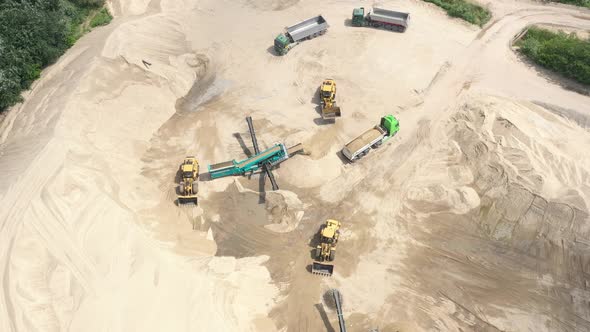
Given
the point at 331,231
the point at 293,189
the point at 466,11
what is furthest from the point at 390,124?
the point at 466,11

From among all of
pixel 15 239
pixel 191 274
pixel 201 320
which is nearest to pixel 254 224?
pixel 191 274

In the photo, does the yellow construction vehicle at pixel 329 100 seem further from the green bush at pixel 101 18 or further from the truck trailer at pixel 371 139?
the green bush at pixel 101 18

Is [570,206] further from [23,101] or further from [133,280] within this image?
[23,101]

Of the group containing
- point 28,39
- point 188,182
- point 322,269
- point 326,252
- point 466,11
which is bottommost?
point 322,269

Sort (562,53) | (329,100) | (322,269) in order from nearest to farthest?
(322,269)
(329,100)
(562,53)

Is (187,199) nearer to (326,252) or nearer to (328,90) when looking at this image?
(326,252)

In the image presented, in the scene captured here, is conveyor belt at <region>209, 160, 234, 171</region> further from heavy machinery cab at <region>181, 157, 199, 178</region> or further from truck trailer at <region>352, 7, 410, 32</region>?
truck trailer at <region>352, 7, 410, 32</region>

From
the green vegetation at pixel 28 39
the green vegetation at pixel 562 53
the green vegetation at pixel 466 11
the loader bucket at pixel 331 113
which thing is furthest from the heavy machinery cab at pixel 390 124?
Result: the green vegetation at pixel 28 39

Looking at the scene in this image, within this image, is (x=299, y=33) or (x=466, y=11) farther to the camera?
(x=466, y=11)
